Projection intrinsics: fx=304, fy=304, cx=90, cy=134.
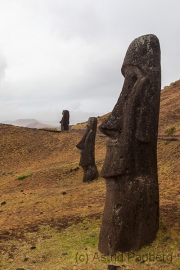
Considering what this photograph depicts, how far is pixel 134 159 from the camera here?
7.36 metres

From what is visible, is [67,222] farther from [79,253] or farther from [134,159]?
[134,159]

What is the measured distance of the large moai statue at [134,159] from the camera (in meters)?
7.23

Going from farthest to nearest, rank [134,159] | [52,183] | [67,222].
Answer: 1. [52,183]
2. [67,222]
3. [134,159]

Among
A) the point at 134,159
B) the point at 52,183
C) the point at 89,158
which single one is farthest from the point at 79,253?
the point at 52,183

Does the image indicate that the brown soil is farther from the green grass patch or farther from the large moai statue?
the large moai statue

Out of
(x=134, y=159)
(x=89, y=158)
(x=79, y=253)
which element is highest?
(x=134, y=159)

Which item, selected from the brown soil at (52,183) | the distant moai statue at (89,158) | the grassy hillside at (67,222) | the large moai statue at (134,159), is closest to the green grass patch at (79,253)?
the grassy hillside at (67,222)

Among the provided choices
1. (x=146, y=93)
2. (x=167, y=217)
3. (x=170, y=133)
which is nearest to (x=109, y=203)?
(x=167, y=217)

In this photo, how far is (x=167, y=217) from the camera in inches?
340

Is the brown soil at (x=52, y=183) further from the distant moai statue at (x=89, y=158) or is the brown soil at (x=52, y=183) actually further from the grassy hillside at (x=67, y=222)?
the distant moai statue at (x=89, y=158)

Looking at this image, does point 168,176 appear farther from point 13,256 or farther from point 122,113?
point 13,256

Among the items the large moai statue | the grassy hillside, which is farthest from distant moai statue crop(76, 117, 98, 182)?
the large moai statue

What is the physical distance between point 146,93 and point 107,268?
4.08 m

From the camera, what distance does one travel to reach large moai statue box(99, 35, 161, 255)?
723 centimetres
